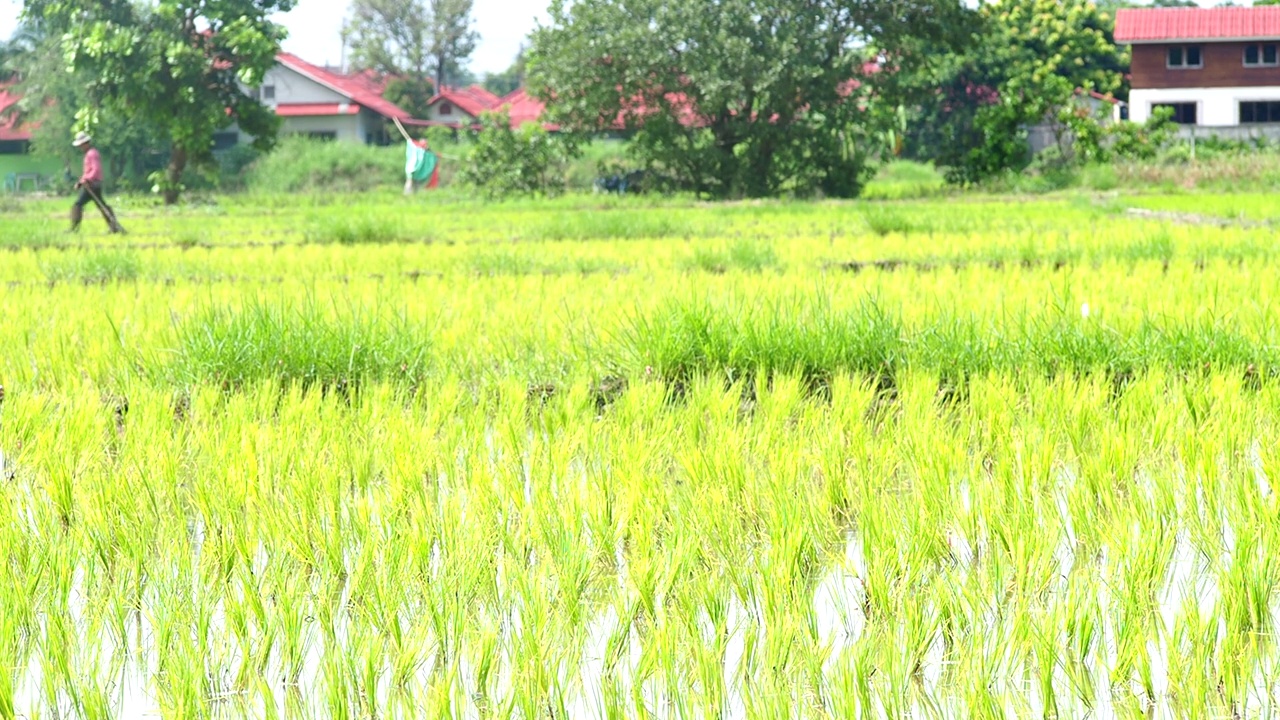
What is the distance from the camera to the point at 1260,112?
109 ft

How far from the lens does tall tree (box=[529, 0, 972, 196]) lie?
2142 centimetres

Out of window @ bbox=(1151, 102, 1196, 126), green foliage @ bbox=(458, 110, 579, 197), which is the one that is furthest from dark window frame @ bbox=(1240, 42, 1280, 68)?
green foliage @ bbox=(458, 110, 579, 197)

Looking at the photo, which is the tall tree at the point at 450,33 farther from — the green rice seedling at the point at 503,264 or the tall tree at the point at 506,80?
the green rice seedling at the point at 503,264

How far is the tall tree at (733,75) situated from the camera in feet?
70.3

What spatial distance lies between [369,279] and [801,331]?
3463 mm

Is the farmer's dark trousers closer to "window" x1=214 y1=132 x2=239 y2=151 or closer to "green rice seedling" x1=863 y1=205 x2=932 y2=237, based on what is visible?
"green rice seedling" x1=863 y1=205 x2=932 y2=237

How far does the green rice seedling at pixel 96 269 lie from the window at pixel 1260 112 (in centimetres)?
3005

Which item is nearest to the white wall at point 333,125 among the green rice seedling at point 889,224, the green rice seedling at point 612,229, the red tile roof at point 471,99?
the red tile roof at point 471,99

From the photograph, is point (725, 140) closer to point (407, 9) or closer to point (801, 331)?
point (801, 331)

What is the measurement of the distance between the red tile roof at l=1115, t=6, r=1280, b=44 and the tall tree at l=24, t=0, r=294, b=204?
60.7 ft

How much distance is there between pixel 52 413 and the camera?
3697 mm

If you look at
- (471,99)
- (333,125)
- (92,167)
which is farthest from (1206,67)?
(92,167)

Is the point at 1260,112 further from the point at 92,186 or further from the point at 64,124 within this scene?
the point at 92,186

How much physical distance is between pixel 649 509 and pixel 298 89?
1484 inches
